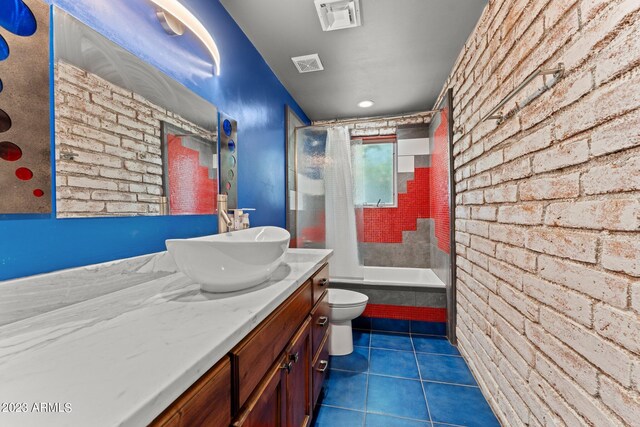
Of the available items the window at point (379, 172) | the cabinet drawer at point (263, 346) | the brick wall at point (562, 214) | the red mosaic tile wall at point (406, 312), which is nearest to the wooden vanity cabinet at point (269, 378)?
the cabinet drawer at point (263, 346)

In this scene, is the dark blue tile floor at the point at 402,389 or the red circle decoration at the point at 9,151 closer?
the red circle decoration at the point at 9,151

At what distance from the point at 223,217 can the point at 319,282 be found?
0.63m

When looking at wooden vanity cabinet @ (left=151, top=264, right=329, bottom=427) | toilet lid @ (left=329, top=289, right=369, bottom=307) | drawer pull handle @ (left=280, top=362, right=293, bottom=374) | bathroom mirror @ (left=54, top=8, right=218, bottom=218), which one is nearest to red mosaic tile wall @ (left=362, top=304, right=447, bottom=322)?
toilet lid @ (left=329, top=289, right=369, bottom=307)

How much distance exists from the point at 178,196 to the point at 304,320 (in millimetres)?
782

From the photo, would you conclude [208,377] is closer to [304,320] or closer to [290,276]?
[290,276]

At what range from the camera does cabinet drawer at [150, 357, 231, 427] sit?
43 cm

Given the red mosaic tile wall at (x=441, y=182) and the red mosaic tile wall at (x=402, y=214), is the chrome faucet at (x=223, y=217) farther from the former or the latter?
the red mosaic tile wall at (x=402, y=214)

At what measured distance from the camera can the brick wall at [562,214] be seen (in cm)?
71

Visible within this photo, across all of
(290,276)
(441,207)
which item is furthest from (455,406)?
(441,207)

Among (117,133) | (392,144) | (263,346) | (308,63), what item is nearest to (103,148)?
(117,133)

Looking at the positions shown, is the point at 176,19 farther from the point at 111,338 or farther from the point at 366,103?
the point at 366,103

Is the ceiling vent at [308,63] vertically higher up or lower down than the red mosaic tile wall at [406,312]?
higher up

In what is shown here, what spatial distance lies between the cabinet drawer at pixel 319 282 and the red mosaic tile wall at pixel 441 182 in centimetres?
124

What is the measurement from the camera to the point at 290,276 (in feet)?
3.61
